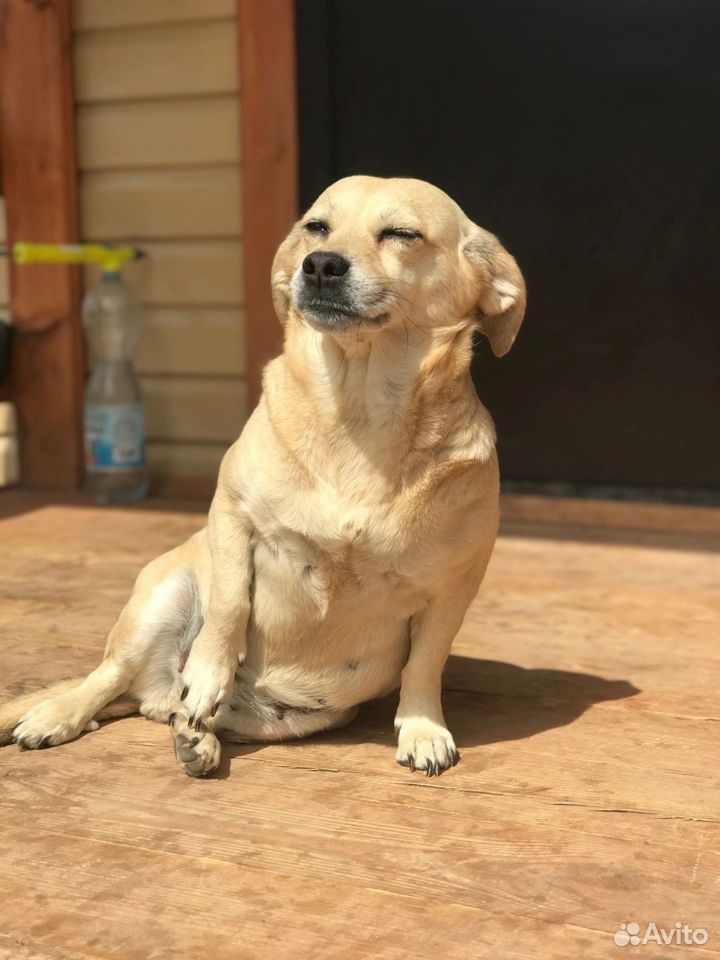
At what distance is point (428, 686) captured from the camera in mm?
2025

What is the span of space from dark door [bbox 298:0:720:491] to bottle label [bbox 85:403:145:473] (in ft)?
3.46

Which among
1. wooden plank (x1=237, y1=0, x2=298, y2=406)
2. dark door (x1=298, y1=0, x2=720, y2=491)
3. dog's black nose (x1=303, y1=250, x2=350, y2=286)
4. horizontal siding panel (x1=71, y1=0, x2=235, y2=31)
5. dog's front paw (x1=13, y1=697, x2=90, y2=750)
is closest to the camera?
dog's black nose (x1=303, y1=250, x2=350, y2=286)

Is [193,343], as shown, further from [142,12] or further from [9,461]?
[142,12]

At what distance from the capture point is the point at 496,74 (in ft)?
12.8

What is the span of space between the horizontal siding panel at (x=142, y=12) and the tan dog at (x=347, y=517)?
2.47m

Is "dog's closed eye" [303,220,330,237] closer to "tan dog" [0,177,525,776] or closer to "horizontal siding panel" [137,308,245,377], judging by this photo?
"tan dog" [0,177,525,776]

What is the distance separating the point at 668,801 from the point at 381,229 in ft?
3.44

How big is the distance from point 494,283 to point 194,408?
256cm

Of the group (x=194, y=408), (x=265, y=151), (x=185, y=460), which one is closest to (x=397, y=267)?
(x=265, y=151)

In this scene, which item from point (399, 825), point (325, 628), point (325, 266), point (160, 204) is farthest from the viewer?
point (160, 204)

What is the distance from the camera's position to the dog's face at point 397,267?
1.89 m

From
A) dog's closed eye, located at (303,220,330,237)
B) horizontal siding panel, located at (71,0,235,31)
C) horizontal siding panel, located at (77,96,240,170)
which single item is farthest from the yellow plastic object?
dog's closed eye, located at (303,220,330,237)

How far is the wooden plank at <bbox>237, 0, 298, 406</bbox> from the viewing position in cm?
409

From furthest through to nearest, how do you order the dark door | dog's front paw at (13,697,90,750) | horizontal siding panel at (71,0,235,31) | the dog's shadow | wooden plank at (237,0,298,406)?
horizontal siding panel at (71,0,235,31), wooden plank at (237,0,298,406), the dark door, the dog's shadow, dog's front paw at (13,697,90,750)
